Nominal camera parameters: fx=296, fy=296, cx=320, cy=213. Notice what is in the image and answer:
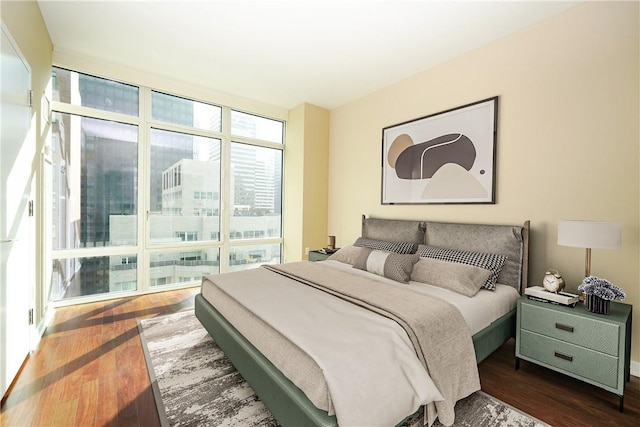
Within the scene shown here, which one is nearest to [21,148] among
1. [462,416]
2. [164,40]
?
[164,40]

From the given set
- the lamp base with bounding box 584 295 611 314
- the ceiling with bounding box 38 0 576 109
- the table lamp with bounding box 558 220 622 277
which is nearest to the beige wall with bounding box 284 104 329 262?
the ceiling with bounding box 38 0 576 109

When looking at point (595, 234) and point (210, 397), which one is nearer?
point (210, 397)

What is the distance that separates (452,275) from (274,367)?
1587 millimetres

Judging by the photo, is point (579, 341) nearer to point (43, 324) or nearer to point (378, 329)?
point (378, 329)

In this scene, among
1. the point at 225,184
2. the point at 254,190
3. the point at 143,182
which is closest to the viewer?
the point at 143,182

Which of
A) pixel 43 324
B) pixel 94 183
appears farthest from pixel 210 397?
pixel 94 183

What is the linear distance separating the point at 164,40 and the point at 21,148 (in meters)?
1.65

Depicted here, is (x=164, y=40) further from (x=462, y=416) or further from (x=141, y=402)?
(x=462, y=416)

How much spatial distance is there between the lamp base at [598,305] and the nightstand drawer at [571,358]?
262 millimetres

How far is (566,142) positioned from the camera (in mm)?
2445

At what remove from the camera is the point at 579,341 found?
1.93 meters

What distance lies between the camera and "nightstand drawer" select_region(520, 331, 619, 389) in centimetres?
182

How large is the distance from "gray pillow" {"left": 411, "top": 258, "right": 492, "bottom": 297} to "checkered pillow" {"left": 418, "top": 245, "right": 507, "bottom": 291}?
86 millimetres

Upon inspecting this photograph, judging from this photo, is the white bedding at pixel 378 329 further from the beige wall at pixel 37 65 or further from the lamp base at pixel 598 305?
the beige wall at pixel 37 65
